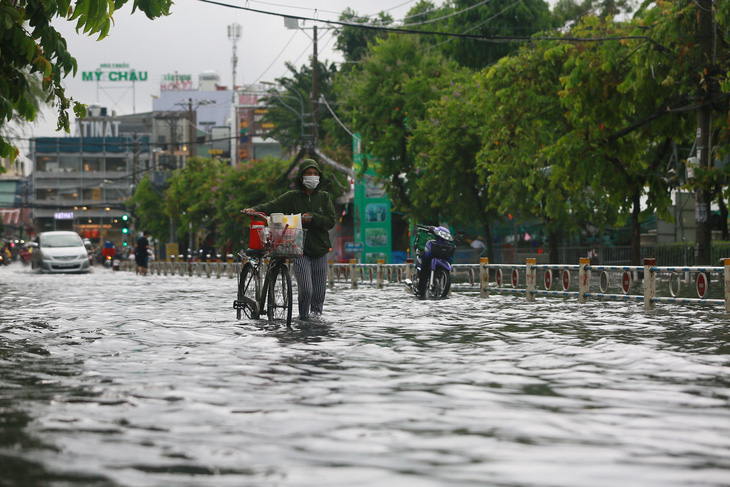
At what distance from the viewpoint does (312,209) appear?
12.6 metres

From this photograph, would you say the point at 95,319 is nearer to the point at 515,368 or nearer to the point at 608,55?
the point at 515,368

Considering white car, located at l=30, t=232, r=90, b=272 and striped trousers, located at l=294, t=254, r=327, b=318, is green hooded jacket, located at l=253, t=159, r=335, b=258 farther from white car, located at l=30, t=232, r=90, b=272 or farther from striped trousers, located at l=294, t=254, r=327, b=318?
white car, located at l=30, t=232, r=90, b=272

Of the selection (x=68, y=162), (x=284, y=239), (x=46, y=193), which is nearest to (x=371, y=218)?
(x=284, y=239)

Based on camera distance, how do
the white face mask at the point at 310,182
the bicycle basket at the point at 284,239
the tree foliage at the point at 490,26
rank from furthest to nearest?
1. the tree foliage at the point at 490,26
2. the white face mask at the point at 310,182
3. the bicycle basket at the point at 284,239

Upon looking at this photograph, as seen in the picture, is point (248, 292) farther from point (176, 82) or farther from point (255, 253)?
point (176, 82)

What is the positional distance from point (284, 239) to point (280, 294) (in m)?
0.90

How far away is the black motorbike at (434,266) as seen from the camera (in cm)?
1936

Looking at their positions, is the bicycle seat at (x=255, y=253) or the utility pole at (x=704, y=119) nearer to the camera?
the bicycle seat at (x=255, y=253)

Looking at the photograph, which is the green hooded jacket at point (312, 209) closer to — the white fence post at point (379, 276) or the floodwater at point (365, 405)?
the floodwater at point (365, 405)

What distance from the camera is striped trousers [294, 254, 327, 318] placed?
12352 mm

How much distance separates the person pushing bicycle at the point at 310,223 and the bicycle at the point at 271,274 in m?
→ 0.23

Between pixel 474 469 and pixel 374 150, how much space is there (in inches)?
1465

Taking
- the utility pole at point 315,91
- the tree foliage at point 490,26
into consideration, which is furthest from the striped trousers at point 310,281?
the tree foliage at point 490,26

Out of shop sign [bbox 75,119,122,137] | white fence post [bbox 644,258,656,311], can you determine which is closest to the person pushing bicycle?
white fence post [bbox 644,258,656,311]
